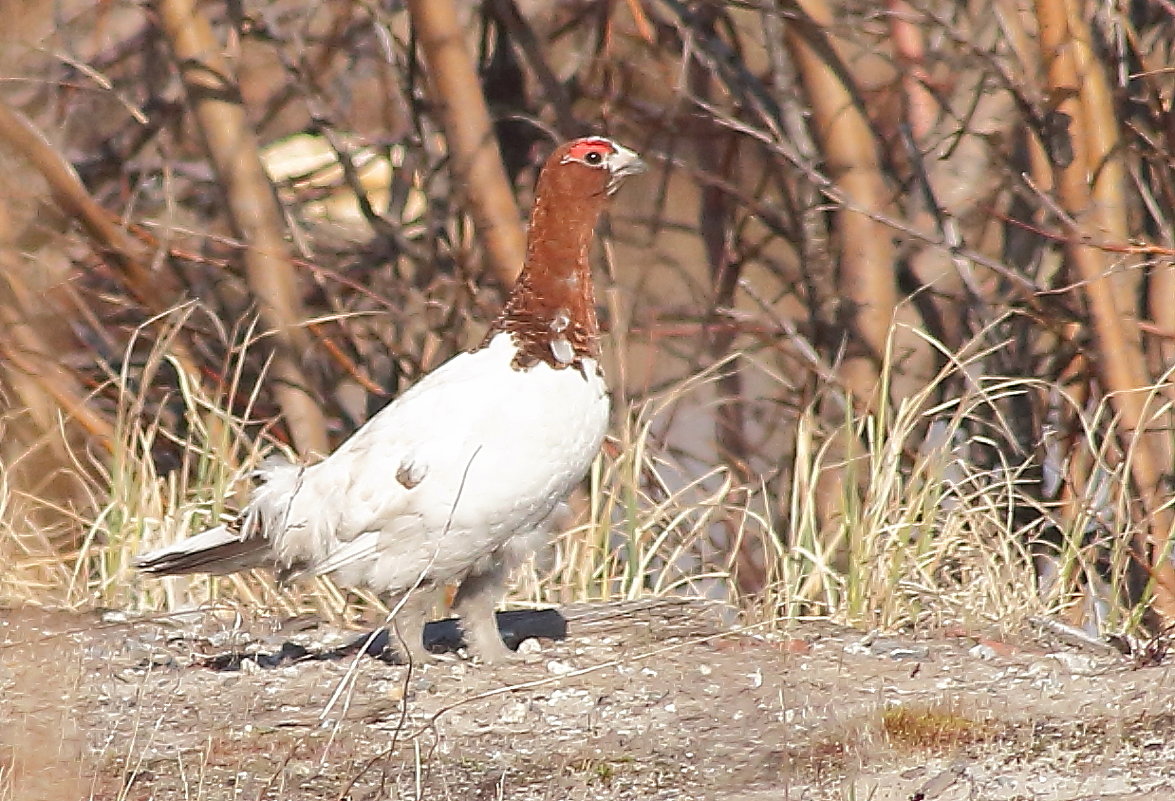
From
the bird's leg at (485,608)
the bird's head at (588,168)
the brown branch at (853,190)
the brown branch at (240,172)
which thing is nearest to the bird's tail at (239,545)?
the bird's leg at (485,608)

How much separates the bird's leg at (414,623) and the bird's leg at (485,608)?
0.08 m

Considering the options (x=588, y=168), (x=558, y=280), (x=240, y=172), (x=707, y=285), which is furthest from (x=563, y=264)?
(x=707, y=285)

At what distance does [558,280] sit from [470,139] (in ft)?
4.77

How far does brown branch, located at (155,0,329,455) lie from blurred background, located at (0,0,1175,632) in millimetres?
10

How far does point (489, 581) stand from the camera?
385 centimetres

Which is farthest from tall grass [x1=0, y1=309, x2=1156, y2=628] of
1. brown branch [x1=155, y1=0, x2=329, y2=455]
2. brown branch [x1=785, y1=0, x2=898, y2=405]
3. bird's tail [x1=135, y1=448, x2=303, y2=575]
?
bird's tail [x1=135, y1=448, x2=303, y2=575]

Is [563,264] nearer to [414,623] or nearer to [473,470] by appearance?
Result: [473,470]

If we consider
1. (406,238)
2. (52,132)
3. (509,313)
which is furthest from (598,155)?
(52,132)

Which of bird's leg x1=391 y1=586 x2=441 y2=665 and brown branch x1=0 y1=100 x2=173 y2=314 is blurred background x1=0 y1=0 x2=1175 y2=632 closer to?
brown branch x1=0 y1=100 x2=173 y2=314

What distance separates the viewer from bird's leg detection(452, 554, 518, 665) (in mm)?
3846

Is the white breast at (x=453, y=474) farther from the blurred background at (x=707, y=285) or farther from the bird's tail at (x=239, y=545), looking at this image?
the blurred background at (x=707, y=285)

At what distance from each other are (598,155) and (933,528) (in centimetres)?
141

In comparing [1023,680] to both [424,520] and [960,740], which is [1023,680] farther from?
[424,520]

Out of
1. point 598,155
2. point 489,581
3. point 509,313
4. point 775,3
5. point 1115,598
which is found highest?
point 775,3
